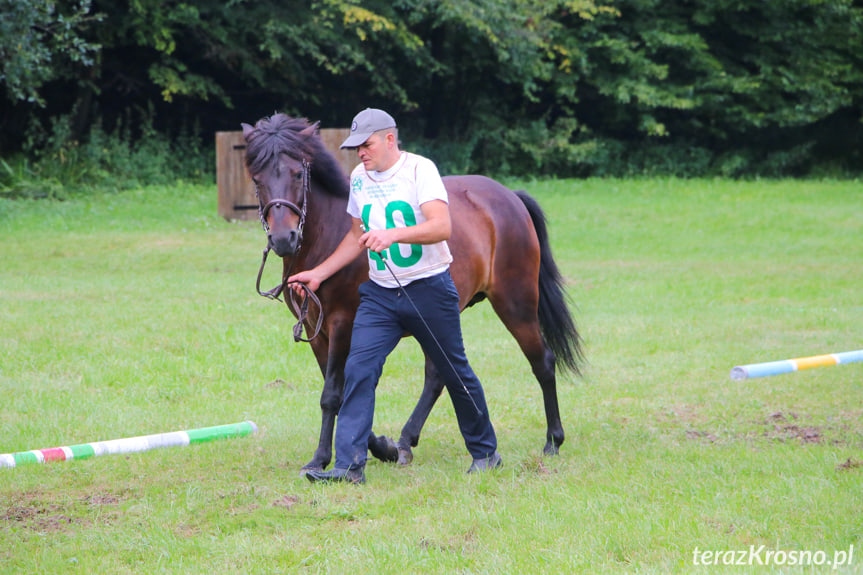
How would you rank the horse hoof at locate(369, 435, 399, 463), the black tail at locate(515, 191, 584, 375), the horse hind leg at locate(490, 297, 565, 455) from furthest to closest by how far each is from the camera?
1. the black tail at locate(515, 191, 584, 375)
2. the horse hind leg at locate(490, 297, 565, 455)
3. the horse hoof at locate(369, 435, 399, 463)

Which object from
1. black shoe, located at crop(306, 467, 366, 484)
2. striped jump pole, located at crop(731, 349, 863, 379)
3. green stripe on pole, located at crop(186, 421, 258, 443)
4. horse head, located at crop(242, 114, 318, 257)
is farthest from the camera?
striped jump pole, located at crop(731, 349, 863, 379)

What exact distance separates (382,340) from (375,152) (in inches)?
38.8

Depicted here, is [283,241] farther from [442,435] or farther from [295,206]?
[442,435]

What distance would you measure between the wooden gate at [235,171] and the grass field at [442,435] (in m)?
4.05

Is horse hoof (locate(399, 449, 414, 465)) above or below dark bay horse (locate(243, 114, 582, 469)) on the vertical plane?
below

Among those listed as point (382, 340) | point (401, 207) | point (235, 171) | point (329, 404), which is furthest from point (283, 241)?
point (235, 171)

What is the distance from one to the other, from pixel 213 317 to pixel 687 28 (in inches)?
910

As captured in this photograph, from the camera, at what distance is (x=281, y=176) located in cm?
505

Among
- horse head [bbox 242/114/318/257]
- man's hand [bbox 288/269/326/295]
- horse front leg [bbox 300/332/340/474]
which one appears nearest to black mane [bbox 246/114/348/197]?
horse head [bbox 242/114/318/257]

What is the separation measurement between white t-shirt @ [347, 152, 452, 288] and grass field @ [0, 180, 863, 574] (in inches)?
45.7

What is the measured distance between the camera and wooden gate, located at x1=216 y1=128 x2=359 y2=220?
18344 mm

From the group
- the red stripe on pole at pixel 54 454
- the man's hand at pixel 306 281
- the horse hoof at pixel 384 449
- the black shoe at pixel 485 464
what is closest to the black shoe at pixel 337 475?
the horse hoof at pixel 384 449

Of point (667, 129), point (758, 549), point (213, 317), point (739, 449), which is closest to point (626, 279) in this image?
point (213, 317)

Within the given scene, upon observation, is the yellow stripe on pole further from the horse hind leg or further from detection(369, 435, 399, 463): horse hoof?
detection(369, 435, 399, 463): horse hoof
